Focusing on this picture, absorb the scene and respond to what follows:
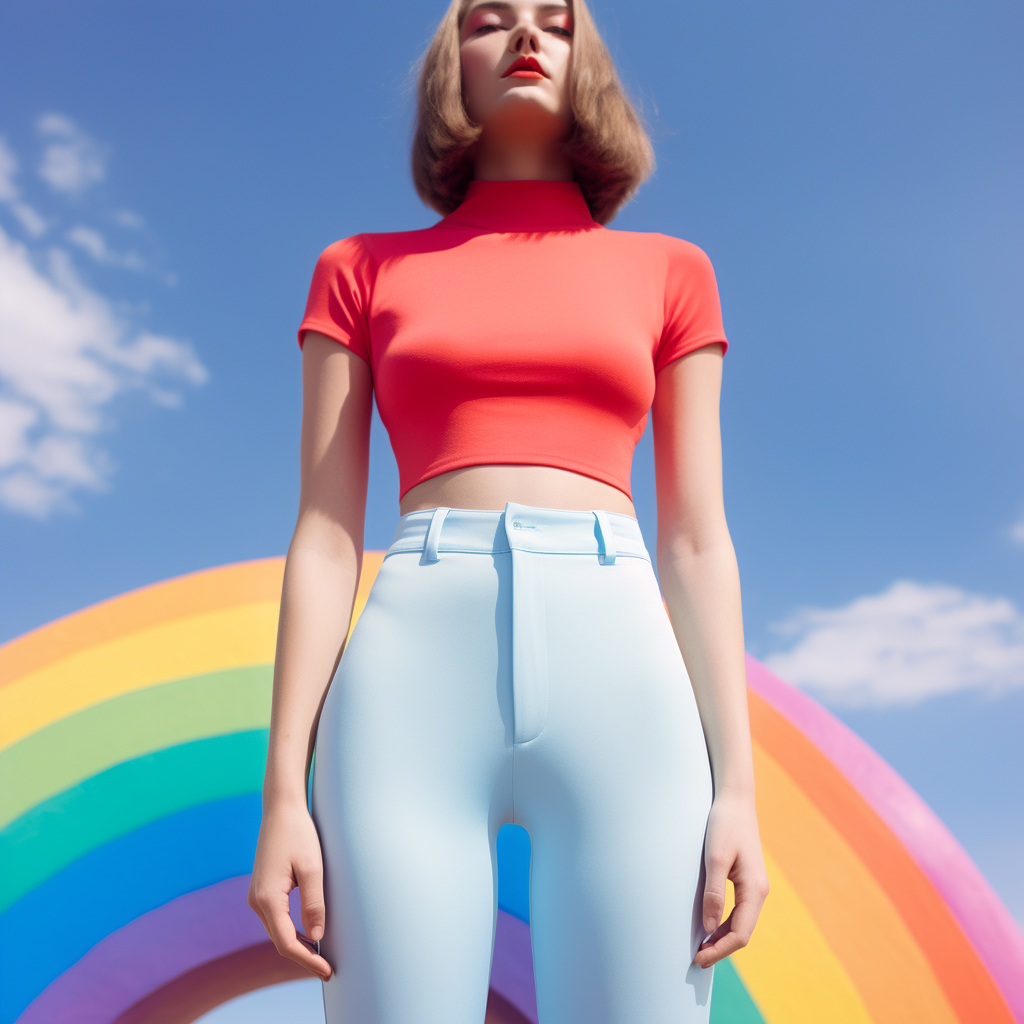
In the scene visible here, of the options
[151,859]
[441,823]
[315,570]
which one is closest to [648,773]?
[441,823]

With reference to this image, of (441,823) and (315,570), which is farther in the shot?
(315,570)

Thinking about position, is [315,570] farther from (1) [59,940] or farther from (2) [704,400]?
(1) [59,940]

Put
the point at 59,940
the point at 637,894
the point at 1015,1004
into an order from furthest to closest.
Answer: the point at 59,940
the point at 1015,1004
the point at 637,894

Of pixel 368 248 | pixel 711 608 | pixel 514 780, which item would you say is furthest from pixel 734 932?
pixel 368 248

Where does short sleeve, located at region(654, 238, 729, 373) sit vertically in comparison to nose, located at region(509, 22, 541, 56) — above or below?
below

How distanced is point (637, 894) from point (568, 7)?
1.99 meters

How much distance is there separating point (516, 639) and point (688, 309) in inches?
34.9

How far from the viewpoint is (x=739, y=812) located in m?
1.46

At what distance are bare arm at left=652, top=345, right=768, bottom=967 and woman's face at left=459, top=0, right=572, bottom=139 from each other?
717 millimetres

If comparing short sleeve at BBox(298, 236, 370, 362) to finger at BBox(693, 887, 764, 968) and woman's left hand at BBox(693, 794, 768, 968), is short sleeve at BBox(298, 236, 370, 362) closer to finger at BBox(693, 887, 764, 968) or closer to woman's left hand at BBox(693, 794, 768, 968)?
woman's left hand at BBox(693, 794, 768, 968)

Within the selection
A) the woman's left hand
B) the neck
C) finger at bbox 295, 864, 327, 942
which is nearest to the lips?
the neck

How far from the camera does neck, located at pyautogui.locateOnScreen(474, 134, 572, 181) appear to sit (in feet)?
6.95

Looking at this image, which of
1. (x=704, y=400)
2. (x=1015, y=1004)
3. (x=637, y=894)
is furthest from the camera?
(x=1015, y=1004)

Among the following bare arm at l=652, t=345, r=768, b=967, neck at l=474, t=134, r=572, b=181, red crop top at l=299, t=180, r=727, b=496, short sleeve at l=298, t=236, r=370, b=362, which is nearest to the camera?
bare arm at l=652, t=345, r=768, b=967
